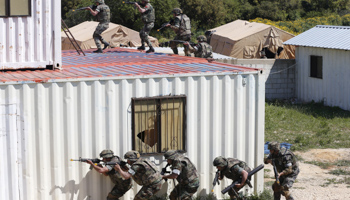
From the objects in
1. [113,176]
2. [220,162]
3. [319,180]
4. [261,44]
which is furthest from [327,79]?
[113,176]

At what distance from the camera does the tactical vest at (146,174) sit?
8859 millimetres

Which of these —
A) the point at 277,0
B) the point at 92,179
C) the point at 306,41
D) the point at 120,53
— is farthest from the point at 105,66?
the point at 277,0

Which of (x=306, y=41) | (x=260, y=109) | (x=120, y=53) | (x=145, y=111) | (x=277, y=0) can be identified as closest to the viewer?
(x=145, y=111)

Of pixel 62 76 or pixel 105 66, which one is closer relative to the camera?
pixel 62 76

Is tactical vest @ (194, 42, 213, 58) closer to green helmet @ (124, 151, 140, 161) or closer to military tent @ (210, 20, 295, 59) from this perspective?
green helmet @ (124, 151, 140, 161)

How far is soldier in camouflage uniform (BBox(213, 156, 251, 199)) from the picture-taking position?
9.22 meters

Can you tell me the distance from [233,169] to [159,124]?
1332 mm

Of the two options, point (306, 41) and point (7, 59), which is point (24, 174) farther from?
point (306, 41)

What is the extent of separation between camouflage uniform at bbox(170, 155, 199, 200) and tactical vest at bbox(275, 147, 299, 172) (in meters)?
1.39

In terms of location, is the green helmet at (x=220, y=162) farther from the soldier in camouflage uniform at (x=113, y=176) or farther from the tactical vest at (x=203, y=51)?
the tactical vest at (x=203, y=51)

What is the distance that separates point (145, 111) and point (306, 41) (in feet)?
Result: 39.3

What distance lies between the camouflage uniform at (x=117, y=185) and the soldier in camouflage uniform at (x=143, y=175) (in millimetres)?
146

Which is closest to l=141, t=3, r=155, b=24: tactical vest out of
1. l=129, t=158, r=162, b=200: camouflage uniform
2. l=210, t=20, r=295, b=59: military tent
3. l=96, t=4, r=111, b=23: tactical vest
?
l=96, t=4, r=111, b=23: tactical vest

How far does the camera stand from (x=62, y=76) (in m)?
9.19
